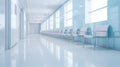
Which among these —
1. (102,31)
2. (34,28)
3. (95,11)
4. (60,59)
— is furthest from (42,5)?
(34,28)

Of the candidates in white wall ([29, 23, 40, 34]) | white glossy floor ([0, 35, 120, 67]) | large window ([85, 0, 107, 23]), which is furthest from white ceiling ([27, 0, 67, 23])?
white wall ([29, 23, 40, 34])

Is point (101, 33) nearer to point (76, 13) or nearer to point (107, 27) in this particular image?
point (107, 27)

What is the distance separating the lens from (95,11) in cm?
742

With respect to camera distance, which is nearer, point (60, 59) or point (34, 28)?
point (60, 59)

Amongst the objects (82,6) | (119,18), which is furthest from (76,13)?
(119,18)

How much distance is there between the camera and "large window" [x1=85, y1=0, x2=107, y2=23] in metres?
6.43

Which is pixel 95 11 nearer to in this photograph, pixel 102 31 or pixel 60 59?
pixel 102 31

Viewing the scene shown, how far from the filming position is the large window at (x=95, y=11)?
643 cm

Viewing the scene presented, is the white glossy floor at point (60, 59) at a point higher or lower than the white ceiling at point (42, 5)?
lower

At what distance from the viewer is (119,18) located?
16.3 feet

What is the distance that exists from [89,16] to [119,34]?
3.21 meters

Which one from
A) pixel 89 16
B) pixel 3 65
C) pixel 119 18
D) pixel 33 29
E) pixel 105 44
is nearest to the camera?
pixel 3 65

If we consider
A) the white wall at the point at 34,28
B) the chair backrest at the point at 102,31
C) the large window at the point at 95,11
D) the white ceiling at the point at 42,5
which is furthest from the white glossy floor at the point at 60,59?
the white wall at the point at 34,28

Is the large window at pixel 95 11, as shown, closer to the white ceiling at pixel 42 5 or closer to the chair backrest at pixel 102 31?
the chair backrest at pixel 102 31
